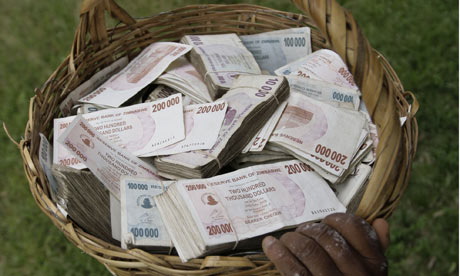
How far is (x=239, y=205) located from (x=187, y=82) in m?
0.60

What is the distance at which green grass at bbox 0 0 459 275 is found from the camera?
7.32ft

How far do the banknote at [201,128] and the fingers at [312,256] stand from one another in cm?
54

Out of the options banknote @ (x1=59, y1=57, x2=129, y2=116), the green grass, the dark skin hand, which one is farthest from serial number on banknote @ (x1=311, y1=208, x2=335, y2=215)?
banknote @ (x1=59, y1=57, x2=129, y2=116)

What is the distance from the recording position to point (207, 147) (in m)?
1.62

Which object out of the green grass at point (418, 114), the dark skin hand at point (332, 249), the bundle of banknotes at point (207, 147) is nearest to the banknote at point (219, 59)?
the bundle of banknotes at point (207, 147)

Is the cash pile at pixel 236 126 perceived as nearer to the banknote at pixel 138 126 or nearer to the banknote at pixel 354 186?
the banknote at pixel 138 126

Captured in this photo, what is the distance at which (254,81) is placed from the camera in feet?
5.71

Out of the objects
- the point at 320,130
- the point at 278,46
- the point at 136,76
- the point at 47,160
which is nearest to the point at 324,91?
the point at 320,130

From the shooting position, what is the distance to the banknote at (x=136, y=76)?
6.13 ft

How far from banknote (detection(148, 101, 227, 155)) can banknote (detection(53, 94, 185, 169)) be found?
2cm

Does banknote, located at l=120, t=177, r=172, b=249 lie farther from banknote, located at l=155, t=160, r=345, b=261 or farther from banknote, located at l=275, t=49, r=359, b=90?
banknote, located at l=275, t=49, r=359, b=90

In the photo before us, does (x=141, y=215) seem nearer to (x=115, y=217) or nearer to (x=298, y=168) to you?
(x=115, y=217)

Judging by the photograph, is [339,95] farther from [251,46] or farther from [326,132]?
[251,46]

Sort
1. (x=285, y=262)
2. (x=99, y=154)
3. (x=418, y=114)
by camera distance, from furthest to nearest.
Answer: (x=418, y=114), (x=99, y=154), (x=285, y=262)
